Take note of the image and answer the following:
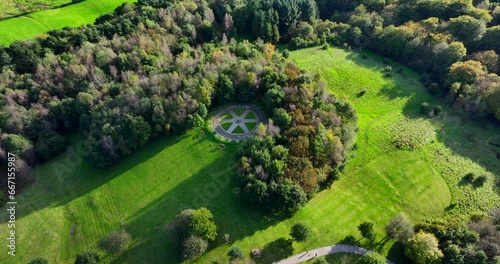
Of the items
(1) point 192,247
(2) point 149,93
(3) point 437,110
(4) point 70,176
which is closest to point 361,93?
(3) point 437,110

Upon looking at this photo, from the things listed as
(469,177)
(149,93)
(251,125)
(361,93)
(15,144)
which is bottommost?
(469,177)

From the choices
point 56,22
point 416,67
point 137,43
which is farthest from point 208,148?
point 56,22

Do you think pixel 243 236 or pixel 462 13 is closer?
pixel 243 236

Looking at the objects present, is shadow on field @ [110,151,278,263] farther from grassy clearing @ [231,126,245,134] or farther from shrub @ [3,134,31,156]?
shrub @ [3,134,31,156]

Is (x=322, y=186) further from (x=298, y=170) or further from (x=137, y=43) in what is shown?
(x=137, y=43)

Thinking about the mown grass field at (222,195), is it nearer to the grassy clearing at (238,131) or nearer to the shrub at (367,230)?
the shrub at (367,230)

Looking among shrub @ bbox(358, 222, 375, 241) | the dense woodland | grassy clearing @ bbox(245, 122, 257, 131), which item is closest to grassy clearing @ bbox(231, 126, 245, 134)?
grassy clearing @ bbox(245, 122, 257, 131)

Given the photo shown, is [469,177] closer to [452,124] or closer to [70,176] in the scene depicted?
[452,124]
